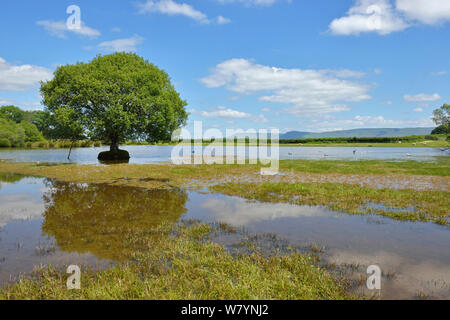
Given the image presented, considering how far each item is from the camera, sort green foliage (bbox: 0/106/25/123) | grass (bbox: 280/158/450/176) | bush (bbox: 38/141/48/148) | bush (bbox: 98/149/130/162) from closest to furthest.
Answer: grass (bbox: 280/158/450/176)
bush (bbox: 98/149/130/162)
bush (bbox: 38/141/48/148)
green foliage (bbox: 0/106/25/123)

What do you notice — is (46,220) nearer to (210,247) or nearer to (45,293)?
(45,293)

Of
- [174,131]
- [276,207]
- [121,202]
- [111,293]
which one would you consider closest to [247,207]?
[276,207]

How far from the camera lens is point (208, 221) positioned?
1120 centimetres

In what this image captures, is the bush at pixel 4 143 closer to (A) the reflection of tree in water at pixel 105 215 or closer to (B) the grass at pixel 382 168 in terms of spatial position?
(A) the reflection of tree in water at pixel 105 215

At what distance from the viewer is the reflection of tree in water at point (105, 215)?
847cm

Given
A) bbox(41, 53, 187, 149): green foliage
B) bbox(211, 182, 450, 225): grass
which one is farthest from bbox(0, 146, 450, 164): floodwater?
bbox(211, 182, 450, 225): grass

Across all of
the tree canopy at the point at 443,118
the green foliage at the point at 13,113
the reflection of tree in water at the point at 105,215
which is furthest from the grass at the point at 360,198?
the green foliage at the point at 13,113

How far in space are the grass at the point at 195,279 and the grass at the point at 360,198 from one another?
7.95 metres

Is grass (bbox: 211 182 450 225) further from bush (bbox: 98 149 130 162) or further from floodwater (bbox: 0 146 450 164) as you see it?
bush (bbox: 98 149 130 162)

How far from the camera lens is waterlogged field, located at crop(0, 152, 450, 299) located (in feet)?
18.9

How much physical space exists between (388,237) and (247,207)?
6.74 metres

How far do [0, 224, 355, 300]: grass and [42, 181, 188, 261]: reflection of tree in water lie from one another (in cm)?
126

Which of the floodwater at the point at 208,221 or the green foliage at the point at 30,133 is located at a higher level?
the green foliage at the point at 30,133

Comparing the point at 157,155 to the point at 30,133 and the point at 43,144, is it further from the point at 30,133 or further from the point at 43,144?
the point at 30,133
